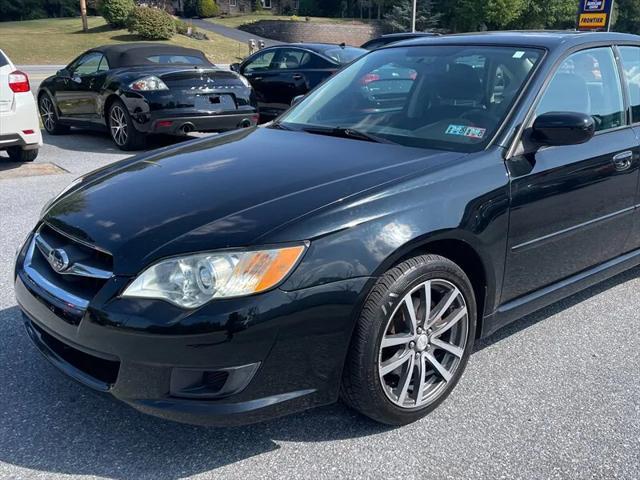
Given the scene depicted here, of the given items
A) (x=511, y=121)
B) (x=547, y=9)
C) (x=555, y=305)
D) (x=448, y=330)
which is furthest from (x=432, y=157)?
(x=547, y=9)

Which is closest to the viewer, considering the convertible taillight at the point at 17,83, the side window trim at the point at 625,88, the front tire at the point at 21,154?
the side window trim at the point at 625,88

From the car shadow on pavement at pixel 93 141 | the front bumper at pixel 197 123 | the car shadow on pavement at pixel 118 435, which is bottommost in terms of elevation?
the car shadow on pavement at pixel 118 435

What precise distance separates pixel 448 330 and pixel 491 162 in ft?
2.61

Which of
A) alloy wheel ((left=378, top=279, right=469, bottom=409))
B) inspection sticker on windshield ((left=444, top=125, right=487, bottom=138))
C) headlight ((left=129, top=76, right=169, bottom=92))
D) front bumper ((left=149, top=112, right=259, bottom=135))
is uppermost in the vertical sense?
inspection sticker on windshield ((left=444, top=125, right=487, bottom=138))

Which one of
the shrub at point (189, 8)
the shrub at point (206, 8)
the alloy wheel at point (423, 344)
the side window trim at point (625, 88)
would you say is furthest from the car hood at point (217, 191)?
the shrub at point (189, 8)

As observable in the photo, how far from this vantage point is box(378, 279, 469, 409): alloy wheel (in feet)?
8.45

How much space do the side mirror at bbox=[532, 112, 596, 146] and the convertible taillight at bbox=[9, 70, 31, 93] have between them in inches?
256

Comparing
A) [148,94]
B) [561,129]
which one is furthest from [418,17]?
[561,129]

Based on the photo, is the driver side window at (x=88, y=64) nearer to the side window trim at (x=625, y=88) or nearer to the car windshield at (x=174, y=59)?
the car windshield at (x=174, y=59)

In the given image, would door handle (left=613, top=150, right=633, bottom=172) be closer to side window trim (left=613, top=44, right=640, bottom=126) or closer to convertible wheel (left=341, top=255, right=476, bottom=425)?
side window trim (left=613, top=44, right=640, bottom=126)

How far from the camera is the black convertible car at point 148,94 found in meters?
8.34

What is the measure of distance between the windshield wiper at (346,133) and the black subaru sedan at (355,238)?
2 centimetres

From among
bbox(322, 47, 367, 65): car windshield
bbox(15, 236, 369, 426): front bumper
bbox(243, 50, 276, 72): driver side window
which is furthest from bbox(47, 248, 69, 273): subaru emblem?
bbox(243, 50, 276, 72): driver side window

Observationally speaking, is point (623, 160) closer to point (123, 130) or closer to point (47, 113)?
point (123, 130)
